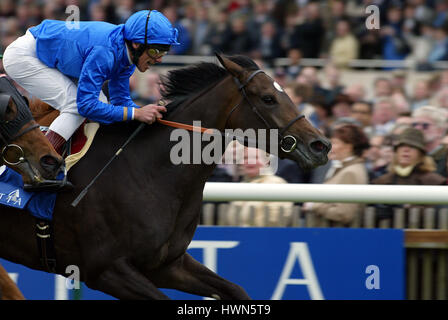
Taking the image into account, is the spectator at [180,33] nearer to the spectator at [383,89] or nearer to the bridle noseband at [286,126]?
the spectator at [383,89]

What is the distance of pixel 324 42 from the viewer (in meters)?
9.54

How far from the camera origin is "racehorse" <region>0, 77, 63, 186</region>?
3.71 m

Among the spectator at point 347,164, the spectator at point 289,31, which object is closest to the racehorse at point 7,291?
the spectator at point 347,164

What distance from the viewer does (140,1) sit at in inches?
425

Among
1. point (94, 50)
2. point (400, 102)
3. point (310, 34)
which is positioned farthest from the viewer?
point (310, 34)

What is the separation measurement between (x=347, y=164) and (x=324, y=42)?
4.38 m

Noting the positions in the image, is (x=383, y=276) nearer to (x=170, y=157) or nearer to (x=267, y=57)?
(x=170, y=157)

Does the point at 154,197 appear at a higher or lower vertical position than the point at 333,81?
lower

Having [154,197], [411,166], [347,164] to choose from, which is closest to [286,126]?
[154,197]

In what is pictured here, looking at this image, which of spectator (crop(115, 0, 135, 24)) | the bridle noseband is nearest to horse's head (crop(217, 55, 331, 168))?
the bridle noseband

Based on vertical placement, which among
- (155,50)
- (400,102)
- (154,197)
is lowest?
(154,197)

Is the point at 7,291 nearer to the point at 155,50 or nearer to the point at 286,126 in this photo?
the point at 155,50

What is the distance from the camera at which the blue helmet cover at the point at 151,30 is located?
395 centimetres
